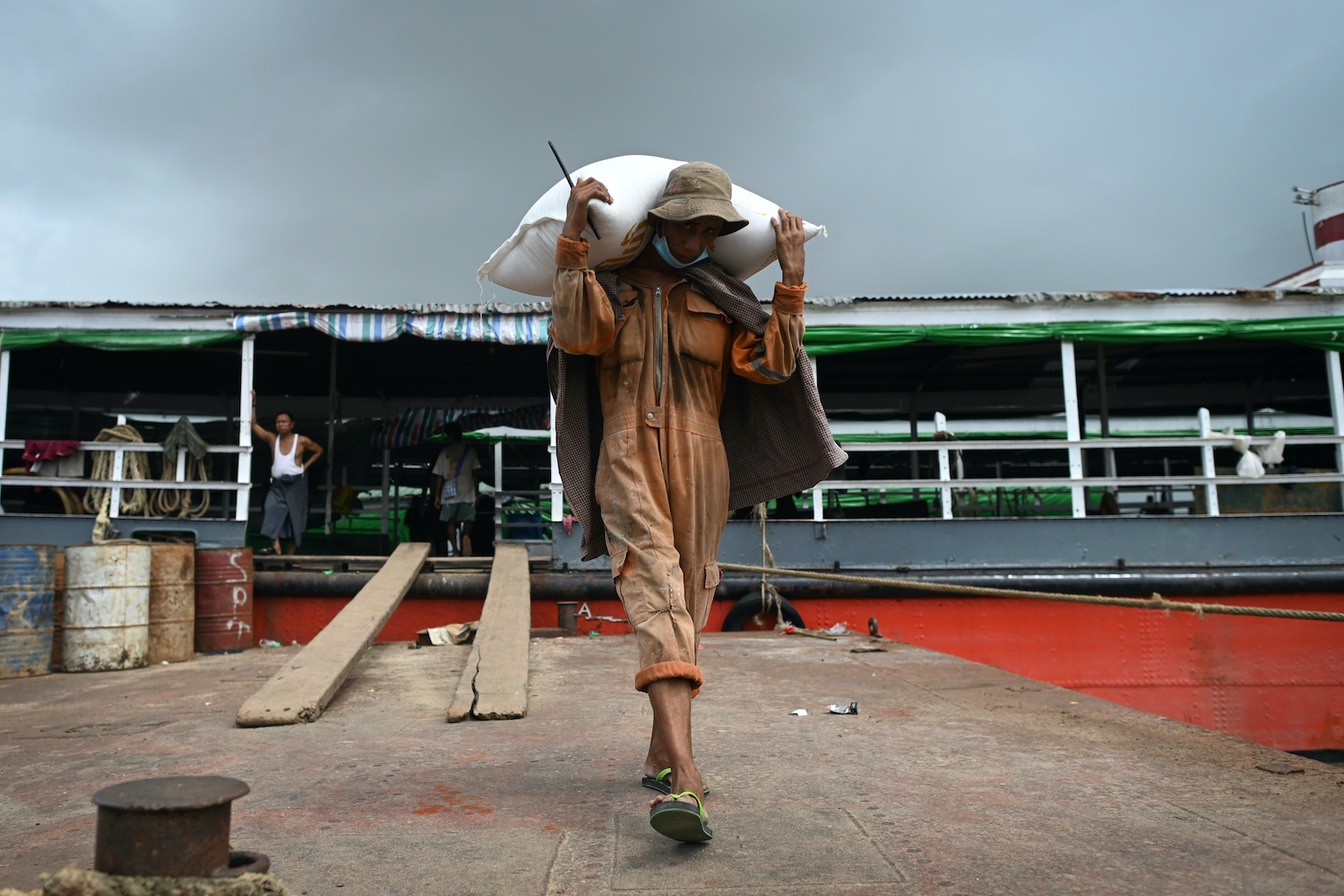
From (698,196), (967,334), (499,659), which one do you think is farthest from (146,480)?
(967,334)

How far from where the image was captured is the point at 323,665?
13.6ft

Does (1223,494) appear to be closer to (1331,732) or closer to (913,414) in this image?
(1331,732)

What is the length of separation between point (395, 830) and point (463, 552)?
832cm

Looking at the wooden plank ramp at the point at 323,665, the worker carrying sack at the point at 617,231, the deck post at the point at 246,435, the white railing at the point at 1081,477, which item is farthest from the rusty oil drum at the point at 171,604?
the white railing at the point at 1081,477

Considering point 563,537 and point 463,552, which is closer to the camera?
point 563,537

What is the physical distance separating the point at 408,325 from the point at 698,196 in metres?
6.06

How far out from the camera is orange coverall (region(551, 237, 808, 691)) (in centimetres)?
226

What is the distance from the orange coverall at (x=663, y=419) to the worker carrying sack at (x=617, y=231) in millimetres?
133

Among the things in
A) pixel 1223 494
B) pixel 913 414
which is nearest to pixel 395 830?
pixel 1223 494

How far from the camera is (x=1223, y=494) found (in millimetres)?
8445

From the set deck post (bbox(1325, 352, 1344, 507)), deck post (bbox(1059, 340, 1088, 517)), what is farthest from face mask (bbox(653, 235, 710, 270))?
deck post (bbox(1325, 352, 1344, 507))

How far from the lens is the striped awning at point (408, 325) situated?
25.7 ft

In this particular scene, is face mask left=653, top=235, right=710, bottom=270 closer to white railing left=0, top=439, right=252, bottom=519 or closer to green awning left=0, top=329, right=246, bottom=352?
white railing left=0, top=439, right=252, bottom=519

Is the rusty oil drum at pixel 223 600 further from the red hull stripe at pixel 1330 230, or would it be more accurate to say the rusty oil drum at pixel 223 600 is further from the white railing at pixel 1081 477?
the red hull stripe at pixel 1330 230
